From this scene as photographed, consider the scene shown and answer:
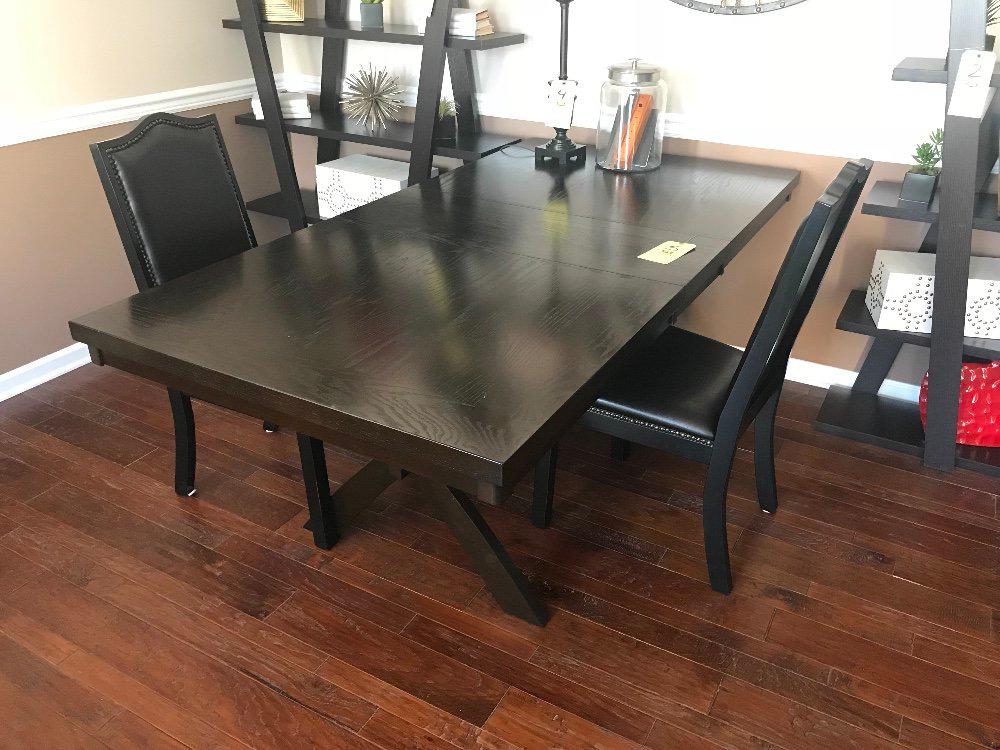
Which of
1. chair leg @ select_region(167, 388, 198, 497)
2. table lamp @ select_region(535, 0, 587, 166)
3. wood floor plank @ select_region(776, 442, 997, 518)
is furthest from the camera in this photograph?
table lamp @ select_region(535, 0, 587, 166)

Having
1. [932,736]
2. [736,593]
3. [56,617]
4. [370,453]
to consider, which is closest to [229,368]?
[370,453]

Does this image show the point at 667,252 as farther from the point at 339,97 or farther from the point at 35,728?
the point at 339,97

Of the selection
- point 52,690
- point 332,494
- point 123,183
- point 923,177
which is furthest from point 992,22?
point 52,690

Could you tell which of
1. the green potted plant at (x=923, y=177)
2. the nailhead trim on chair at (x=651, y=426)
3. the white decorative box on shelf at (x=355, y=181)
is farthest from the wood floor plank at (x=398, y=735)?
the white decorative box on shelf at (x=355, y=181)

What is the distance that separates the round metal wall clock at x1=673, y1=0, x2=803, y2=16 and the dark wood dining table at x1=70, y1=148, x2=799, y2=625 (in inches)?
21.4

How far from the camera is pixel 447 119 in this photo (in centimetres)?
313

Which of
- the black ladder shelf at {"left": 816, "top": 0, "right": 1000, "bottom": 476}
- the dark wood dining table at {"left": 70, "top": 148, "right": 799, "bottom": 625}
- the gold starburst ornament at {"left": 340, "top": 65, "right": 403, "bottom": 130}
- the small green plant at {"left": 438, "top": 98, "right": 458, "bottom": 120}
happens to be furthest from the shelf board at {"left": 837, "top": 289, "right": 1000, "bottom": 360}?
the gold starburst ornament at {"left": 340, "top": 65, "right": 403, "bottom": 130}

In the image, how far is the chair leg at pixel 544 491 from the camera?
213 cm

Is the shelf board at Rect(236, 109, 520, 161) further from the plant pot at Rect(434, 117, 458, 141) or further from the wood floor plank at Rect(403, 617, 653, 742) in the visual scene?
the wood floor plank at Rect(403, 617, 653, 742)

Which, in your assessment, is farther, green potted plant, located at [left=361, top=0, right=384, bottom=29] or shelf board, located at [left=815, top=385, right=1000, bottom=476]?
green potted plant, located at [left=361, top=0, right=384, bottom=29]

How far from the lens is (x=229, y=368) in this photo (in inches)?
57.2

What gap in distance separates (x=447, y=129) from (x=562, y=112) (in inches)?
26.2

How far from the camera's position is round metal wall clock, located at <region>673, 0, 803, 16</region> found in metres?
2.45

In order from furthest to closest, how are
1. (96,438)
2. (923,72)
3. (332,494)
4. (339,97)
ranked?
(339,97)
(96,438)
(332,494)
(923,72)
